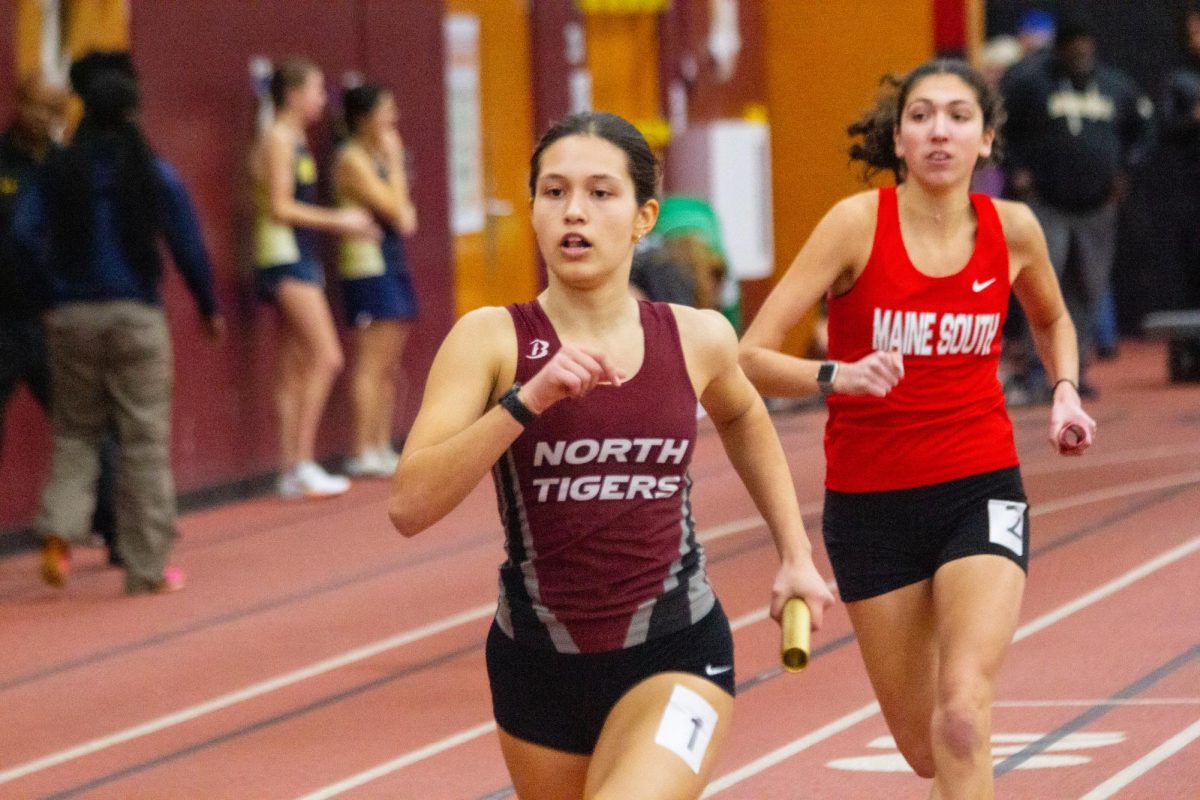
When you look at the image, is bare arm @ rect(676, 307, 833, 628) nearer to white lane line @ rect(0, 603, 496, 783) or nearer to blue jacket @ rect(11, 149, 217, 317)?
white lane line @ rect(0, 603, 496, 783)

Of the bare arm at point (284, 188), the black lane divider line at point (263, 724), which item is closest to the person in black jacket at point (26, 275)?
the bare arm at point (284, 188)

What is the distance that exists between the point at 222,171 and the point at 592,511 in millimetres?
9148

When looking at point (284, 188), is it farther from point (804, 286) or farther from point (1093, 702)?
point (804, 286)

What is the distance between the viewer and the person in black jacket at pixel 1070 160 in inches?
594

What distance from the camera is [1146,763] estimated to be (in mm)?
6414

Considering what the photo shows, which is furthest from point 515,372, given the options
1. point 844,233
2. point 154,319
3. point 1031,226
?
point 154,319

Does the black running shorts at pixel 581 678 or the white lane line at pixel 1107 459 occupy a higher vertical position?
the black running shorts at pixel 581 678

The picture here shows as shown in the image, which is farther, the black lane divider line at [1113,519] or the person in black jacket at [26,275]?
the black lane divider line at [1113,519]

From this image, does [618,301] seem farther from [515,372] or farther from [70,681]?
[70,681]

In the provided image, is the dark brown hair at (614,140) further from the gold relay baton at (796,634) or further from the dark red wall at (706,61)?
the dark red wall at (706,61)

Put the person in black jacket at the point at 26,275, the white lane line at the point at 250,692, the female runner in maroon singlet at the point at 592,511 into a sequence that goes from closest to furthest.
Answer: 1. the female runner in maroon singlet at the point at 592,511
2. the white lane line at the point at 250,692
3. the person in black jacket at the point at 26,275

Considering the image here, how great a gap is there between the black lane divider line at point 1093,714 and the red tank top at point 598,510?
8.38ft

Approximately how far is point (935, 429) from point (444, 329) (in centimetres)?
1025

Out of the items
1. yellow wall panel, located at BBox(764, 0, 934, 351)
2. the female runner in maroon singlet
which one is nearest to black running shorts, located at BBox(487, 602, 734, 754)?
the female runner in maroon singlet
